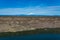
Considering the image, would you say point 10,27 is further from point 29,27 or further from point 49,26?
point 49,26

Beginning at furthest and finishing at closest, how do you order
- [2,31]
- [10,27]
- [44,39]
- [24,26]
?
1. [24,26]
2. [10,27]
3. [2,31]
4. [44,39]

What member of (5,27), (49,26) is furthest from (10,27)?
(49,26)

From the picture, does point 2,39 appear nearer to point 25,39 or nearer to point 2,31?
point 25,39

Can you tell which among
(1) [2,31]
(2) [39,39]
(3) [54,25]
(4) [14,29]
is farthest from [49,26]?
(2) [39,39]

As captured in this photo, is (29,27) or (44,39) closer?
(44,39)

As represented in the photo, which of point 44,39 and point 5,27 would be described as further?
point 5,27

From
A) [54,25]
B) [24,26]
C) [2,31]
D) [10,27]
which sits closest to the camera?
[2,31]

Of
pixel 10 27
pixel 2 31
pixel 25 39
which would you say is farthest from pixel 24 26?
pixel 25 39

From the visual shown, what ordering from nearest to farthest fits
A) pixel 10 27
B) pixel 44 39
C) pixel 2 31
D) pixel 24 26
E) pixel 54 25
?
pixel 44 39, pixel 2 31, pixel 10 27, pixel 24 26, pixel 54 25

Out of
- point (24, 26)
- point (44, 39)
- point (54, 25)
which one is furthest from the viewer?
point (54, 25)
